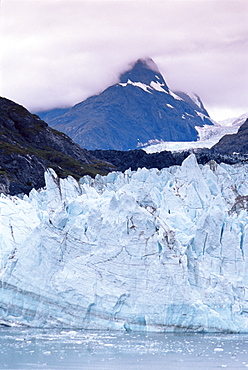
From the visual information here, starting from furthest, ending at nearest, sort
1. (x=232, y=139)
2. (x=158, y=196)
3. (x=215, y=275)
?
(x=232, y=139)
(x=158, y=196)
(x=215, y=275)

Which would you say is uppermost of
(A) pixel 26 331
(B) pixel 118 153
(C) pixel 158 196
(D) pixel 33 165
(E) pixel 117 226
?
(B) pixel 118 153

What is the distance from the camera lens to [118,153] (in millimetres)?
119375

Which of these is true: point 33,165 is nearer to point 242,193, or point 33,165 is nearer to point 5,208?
point 242,193

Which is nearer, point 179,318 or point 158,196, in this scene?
point 179,318

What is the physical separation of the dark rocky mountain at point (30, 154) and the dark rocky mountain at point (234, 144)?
56656 mm

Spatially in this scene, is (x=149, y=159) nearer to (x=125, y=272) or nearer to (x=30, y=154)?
(x=30, y=154)

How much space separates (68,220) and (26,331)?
4.83 m

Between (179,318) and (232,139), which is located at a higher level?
(232,139)

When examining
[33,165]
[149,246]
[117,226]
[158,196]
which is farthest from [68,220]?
[33,165]

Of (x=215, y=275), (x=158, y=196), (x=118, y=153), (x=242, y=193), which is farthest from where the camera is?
(x=118, y=153)

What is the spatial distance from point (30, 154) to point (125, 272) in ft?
200

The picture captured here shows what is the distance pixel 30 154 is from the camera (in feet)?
268

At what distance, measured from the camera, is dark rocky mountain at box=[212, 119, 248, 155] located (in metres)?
153

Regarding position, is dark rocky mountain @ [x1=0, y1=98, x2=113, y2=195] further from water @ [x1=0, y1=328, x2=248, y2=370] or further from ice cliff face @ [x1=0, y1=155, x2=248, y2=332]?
water @ [x1=0, y1=328, x2=248, y2=370]
